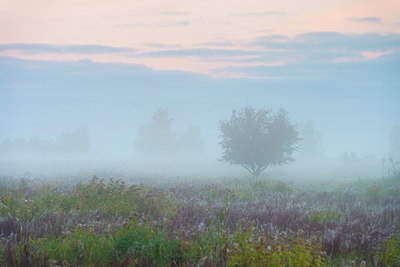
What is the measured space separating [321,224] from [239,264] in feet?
12.1

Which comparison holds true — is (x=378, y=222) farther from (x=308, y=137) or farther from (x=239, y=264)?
(x=308, y=137)

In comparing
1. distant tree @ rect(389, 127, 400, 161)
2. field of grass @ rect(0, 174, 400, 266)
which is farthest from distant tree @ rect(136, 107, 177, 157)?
field of grass @ rect(0, 174, 400, 266)

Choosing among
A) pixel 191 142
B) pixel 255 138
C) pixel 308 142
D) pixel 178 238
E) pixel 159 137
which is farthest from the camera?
pixel 191 142

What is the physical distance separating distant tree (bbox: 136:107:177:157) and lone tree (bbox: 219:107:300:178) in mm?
39822

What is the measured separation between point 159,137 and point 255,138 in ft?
139

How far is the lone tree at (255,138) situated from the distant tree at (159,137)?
3982cm

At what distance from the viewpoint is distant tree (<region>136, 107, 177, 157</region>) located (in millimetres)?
69519

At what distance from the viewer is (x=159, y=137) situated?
69.4m

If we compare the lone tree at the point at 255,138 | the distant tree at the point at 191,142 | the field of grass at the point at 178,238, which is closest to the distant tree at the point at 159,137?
the distant tree at the point at 191,142

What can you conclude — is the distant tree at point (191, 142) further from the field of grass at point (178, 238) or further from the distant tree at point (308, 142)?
the field of grass at point (178, 238)

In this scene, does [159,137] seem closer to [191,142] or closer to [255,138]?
[191,142]

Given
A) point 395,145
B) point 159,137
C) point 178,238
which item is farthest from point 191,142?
point 178,238

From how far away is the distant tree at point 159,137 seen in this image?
6952cm

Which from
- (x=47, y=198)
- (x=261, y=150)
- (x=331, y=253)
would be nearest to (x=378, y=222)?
(x=331, y=253)
